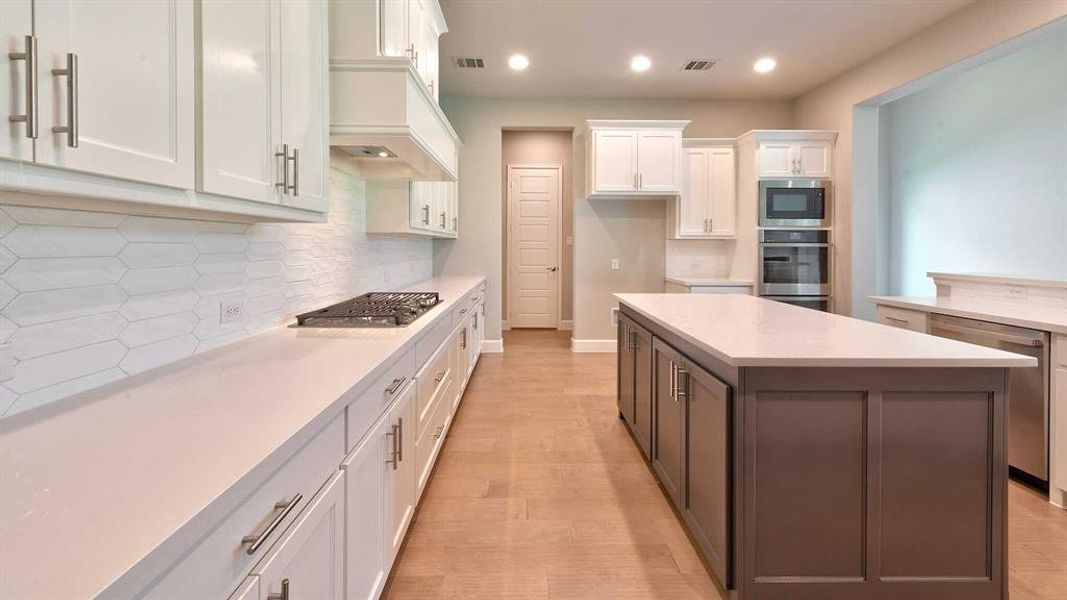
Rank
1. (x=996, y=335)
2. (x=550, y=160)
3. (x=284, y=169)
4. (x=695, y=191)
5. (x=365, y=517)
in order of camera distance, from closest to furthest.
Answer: (x=365, y=517) → (x=284, y=169) → (x=996, y=335) → (x=695, y=191) → (x=550, y=160)

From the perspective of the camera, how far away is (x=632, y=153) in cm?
564

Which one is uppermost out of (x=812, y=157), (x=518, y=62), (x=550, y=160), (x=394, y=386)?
(x=518, y=62)

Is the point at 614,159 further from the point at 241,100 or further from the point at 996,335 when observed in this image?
the point at 241,100

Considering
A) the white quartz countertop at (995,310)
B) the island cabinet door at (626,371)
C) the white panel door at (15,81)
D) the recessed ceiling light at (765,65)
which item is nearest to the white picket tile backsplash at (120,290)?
the white panel door at (15,81)

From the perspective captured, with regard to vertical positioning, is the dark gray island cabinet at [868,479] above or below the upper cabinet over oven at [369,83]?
below

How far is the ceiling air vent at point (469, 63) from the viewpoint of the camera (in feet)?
16.3

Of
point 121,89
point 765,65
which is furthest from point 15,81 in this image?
point 765,65

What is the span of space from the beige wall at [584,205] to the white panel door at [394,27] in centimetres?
330

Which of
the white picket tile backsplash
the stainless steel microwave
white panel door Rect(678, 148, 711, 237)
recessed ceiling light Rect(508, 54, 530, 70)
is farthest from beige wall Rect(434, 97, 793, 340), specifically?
the white picket tile backsplash

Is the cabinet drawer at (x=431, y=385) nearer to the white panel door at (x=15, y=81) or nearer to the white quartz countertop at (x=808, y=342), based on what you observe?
the white quartz countertop at (x=808, y=342)

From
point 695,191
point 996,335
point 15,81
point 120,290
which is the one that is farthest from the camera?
point 695,191

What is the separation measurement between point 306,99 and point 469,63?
363cm

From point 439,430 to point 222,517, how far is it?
2.06 metres

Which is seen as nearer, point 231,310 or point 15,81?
point 15,81
